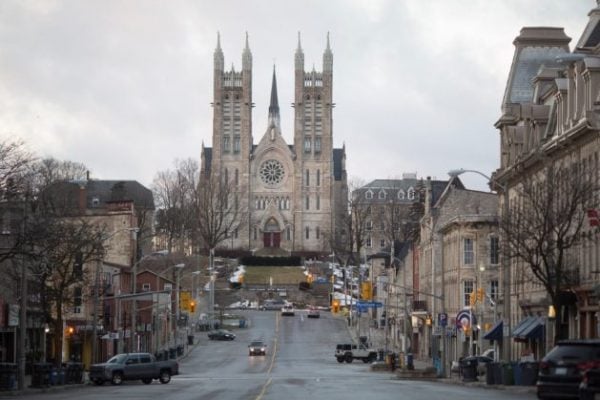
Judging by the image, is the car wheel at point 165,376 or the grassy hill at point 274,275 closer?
the car wheel at point 165,376

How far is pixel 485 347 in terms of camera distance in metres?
82.6

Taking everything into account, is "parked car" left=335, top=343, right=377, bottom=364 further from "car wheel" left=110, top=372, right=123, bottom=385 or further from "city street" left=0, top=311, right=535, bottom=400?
"car wheel" left=110, top=372, right=123, bottom=385

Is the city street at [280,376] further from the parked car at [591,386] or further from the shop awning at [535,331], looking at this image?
the parked car at [591,386]

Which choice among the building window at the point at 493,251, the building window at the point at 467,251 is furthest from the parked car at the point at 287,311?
the building window at the point at 493,251

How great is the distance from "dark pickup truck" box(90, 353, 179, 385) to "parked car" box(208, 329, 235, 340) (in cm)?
6078

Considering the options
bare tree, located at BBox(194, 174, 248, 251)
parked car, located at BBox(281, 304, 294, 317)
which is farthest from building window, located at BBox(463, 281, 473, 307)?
bare tree, located at BBox(194, 174, 248, 251)

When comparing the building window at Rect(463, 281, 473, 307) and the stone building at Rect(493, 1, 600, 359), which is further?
the building window at Rect(463, 281, 473, 307)

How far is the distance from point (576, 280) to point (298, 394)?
1695 cm

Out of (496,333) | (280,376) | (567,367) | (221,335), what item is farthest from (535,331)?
(221,335)

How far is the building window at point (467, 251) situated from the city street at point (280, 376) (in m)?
9.16

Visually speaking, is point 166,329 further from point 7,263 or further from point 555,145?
point 555,145

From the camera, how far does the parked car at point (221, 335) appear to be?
12381 cm

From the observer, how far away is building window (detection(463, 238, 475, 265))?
87.0m

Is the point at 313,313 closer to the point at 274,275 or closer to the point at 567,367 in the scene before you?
the point at 274,275
